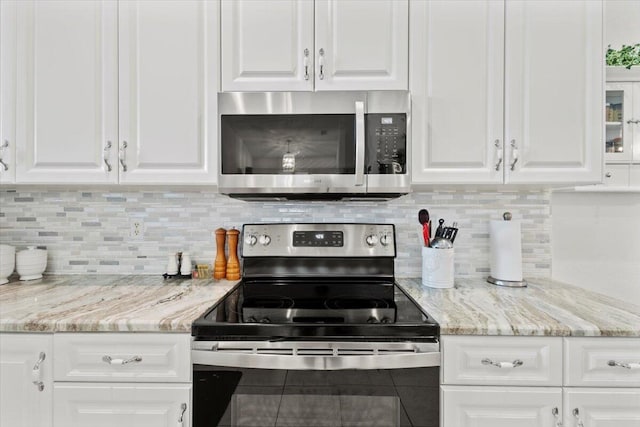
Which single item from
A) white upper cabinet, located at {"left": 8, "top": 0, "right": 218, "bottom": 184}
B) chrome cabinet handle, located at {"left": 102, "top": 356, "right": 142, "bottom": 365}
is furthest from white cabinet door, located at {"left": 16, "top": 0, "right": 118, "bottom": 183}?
chrome cabinet handle, located at {"left": 102, "top": 356, "right": 142, "bottom": 365}

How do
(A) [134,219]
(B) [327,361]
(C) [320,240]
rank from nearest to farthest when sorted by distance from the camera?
(B) [327,361] < (C) [320,240] < (A) [134,219]

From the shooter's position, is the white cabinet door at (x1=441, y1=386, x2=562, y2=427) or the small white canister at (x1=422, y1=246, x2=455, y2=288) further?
the small white canister at (x1=422, y1=246, x2=455, y2=288)

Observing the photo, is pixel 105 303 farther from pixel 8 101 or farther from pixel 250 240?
pixel 8 101

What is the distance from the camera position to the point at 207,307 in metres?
1.22

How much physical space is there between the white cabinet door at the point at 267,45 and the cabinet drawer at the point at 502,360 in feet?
3.73

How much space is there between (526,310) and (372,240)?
684mm

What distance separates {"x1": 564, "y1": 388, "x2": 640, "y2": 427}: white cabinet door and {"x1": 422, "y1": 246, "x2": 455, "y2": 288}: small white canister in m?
0.56

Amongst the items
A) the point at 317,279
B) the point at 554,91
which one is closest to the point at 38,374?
the point at 317,279

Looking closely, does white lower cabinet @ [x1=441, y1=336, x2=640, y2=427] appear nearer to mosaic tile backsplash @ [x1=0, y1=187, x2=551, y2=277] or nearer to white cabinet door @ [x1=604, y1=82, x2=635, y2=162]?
mosaic tile backsplash @ [x1=0, y1=187, x2=551, y2=277]

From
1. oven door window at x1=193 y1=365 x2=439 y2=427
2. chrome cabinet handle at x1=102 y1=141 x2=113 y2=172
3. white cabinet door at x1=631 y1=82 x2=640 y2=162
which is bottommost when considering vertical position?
oven door window at x1=193 y1=365 x2=439 y2=427

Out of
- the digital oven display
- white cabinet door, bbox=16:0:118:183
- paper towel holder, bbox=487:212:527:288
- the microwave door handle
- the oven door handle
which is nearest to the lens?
the oven door handle

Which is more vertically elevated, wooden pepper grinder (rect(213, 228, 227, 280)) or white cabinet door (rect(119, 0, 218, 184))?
white cabinet door (rect(119, 0, 218, 184))

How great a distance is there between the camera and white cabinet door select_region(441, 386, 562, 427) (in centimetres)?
104

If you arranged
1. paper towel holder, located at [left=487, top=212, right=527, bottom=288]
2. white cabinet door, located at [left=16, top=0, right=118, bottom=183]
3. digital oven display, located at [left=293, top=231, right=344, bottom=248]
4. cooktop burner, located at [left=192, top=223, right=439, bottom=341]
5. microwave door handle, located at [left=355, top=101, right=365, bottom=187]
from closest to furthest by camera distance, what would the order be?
cooktop burner, located at [left=192, top=223, right=439, bottom=341], microwave door handle, located at [left=355, top=101, right=365, bottom=187], white cabinet door, located at [left=16, top=0, right=118, bottom=183], paper towel holder, located at [left=487, top=212, right=527, bottom=288], digital oven display, located at [left=293, top=231, right=344, bottom=248]
